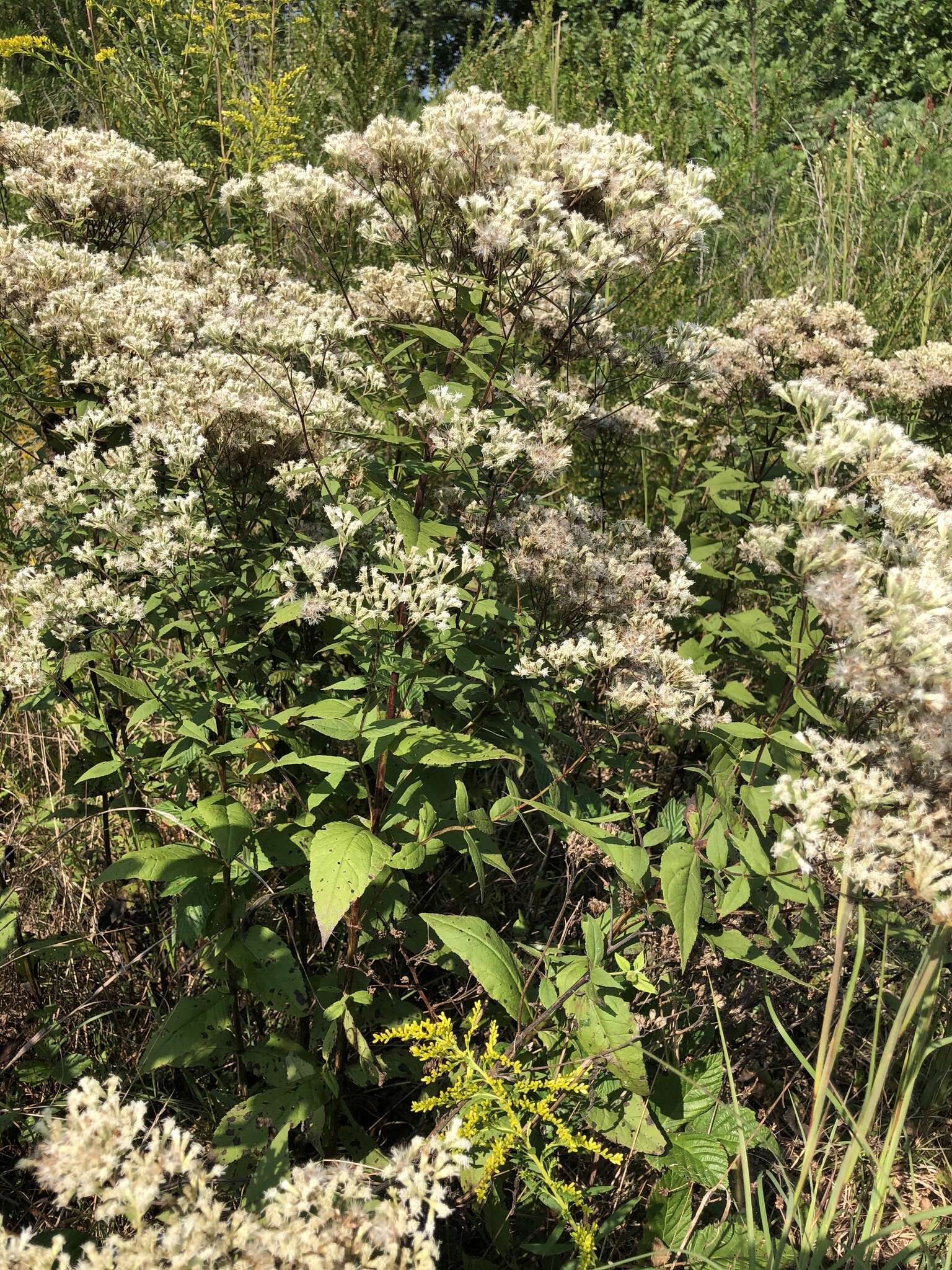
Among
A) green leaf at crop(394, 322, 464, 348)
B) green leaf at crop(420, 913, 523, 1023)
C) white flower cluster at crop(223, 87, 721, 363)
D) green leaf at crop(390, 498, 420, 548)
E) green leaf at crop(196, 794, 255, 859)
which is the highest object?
white flower cluster at crop(223, 87, 721, 363)

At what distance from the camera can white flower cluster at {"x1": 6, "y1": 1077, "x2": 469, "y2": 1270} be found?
51.0 inches

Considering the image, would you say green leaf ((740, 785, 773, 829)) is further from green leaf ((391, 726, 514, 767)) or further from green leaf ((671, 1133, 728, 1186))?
green leaf ((671, 1133, 728, 1186))

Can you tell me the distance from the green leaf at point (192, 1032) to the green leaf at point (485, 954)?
2.22 ft

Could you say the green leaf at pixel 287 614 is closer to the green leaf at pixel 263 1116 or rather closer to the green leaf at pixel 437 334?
the green leaf at pixel 437 334

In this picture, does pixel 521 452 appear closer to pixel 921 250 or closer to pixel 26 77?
pixel 921 250

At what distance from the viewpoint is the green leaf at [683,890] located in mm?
2068

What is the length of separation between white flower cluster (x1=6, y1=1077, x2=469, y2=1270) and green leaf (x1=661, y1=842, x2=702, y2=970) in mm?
788

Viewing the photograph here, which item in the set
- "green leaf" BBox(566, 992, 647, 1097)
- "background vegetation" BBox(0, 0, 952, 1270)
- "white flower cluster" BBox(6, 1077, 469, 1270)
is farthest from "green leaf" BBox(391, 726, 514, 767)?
Result: "white flower cluster" BBox(6, 1077, 469, 1270)

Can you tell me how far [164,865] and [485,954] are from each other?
2.77 feet

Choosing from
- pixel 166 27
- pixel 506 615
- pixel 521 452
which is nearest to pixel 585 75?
pixel 166 27

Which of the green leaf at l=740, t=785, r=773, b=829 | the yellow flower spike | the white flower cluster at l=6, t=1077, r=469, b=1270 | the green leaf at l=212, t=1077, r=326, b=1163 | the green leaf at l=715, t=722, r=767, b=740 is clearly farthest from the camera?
the green leaf at l=715, t=722, r=767, b=740

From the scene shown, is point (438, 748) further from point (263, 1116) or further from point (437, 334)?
point (437, 334)

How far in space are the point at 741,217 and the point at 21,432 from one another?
6602 mm

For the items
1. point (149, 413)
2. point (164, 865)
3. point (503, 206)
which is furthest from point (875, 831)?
point (149, 413)
